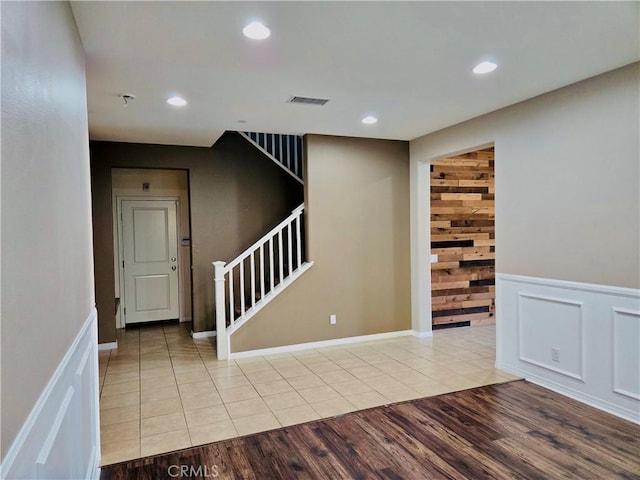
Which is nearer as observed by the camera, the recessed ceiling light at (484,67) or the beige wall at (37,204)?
the beige wall at (37,204)

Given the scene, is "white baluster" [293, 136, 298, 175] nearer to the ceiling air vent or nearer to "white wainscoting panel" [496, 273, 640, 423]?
the ceiling air vent

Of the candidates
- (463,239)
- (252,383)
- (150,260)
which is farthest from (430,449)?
(150,260)

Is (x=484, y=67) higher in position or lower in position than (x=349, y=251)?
higher

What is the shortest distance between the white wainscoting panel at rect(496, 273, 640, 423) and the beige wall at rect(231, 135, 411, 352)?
1.64m

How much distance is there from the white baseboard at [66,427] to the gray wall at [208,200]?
298 centimetres

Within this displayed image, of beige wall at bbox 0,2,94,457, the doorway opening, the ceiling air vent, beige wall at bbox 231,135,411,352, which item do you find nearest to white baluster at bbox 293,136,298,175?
beige wall at bbox 231,135,411,352

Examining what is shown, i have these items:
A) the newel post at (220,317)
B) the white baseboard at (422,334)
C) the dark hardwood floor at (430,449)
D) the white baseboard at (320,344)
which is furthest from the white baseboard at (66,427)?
the white baseboard at (422,334)

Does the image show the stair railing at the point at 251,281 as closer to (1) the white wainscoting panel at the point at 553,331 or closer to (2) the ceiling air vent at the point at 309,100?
(2) the ceiling air vent at the point at 309,100

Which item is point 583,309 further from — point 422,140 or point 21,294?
point 21,294

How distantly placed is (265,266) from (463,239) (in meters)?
2.88

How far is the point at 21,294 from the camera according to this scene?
1117mm

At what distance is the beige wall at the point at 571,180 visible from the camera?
9.89 ft

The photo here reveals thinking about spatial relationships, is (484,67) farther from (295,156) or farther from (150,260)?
(150,260)

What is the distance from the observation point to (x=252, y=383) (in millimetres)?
3906
